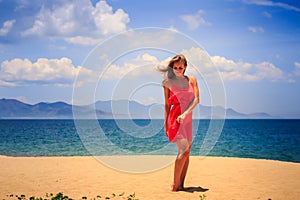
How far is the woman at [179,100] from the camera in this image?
23.7ft

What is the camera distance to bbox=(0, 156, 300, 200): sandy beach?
7.72 metres

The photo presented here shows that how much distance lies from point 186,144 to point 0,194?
13.5 ft

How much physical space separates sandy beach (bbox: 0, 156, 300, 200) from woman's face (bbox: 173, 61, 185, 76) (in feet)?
8.34

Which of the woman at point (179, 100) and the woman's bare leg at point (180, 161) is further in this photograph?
the woman's bare leg at point (180, 161)

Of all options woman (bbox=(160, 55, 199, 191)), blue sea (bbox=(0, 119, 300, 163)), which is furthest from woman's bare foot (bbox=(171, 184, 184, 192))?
woman (bbox=(160, 55, 199, 191))

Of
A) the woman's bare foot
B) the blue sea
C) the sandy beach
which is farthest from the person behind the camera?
the woman's bare foot

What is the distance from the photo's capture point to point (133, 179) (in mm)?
9445

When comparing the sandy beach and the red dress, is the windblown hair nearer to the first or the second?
the red dress

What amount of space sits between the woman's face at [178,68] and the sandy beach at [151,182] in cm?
254

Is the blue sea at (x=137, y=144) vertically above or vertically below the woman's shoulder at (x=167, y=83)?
below

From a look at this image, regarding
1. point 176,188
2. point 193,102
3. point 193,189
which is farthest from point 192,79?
point 193,189

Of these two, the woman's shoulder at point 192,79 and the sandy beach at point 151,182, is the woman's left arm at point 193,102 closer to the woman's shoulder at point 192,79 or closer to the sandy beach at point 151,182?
the woman's shoulder at point 192,79

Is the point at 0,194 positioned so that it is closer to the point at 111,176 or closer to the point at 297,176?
the point at 111,176

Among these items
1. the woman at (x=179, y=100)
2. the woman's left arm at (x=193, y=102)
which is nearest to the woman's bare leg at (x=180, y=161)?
the woman at (x=179, y=100)
